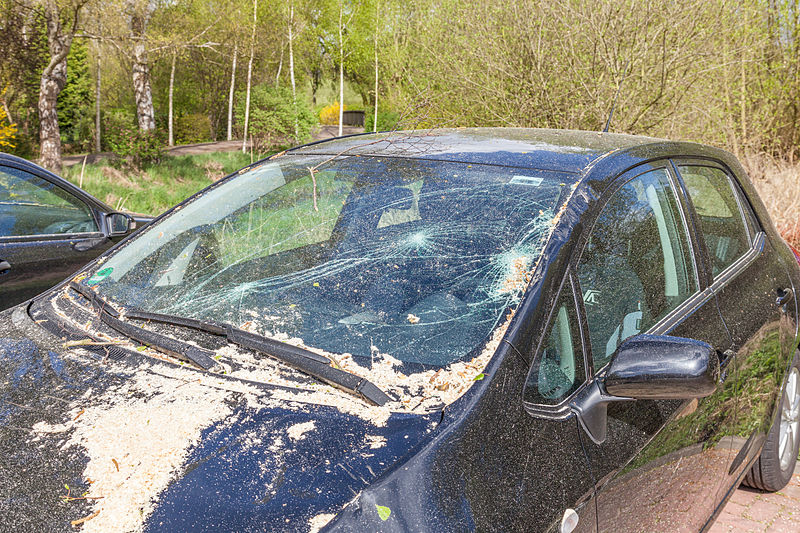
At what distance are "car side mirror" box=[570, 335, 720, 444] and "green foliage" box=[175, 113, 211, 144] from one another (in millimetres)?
45618

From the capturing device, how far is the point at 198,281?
224 cm

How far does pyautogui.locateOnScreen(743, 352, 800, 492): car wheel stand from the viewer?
3133mm

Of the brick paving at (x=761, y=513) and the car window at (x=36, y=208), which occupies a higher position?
the car window at (x=36, y=208)

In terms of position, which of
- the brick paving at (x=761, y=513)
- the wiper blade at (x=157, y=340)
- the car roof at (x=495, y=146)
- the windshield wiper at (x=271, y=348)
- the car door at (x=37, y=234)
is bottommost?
the brick paving at (x=761, y=513)

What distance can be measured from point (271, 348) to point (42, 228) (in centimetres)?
335

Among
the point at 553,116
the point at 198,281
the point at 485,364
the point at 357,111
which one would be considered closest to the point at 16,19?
the point at 553,116

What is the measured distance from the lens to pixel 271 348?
179 centimetres

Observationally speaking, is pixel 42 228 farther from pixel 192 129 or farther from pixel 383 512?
pixel 192 129

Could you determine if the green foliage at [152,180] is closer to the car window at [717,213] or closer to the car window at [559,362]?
the car window at [717,213]

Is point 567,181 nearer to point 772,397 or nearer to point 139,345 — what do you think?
point 139,345

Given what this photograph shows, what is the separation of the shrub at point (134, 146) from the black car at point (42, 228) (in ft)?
55.2

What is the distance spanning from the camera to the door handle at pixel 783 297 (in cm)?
284

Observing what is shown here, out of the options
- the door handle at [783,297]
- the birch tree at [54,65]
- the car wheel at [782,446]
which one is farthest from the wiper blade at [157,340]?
the birch tree at [54,65]

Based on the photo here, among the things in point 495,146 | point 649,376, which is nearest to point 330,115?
point 495,146
